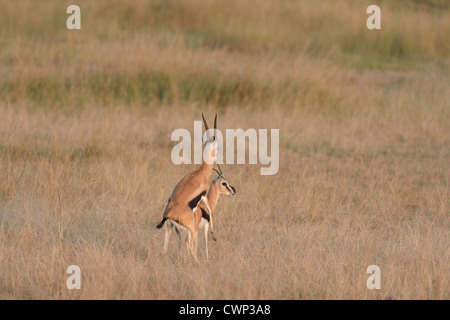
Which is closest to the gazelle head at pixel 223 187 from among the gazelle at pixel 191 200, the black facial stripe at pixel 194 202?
the gazelle at pixel 191 200

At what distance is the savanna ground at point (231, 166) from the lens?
4.61m

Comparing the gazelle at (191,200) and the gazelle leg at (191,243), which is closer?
the gazelle at (191,200)

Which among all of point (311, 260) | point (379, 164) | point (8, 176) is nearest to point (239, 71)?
point (379, 164)

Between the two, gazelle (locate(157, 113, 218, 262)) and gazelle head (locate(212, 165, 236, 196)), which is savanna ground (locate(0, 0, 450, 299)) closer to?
gazelle (locate(157, 113, 218, 262))

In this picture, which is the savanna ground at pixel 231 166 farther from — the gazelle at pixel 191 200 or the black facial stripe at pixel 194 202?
the black facial stripe at pixel 194 202

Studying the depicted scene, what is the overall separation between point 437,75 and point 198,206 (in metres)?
9.16

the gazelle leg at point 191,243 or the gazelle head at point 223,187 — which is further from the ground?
the gazelle head at point 223,187

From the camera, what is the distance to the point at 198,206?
178 inches

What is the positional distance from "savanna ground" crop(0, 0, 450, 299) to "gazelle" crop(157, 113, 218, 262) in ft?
1.01

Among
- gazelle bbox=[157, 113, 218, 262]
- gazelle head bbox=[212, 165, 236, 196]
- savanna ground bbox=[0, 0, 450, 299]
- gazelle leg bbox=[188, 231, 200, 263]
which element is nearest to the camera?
gazelle bbox=[157, 113, 218, 262]

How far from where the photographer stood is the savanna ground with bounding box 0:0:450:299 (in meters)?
4.61

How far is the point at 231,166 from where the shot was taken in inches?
300

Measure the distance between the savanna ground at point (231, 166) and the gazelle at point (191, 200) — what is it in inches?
12.1

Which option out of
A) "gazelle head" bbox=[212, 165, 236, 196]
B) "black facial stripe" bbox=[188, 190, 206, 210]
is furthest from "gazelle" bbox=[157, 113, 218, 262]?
"gazelle head" bbox=[212, 165, 236, 196]
